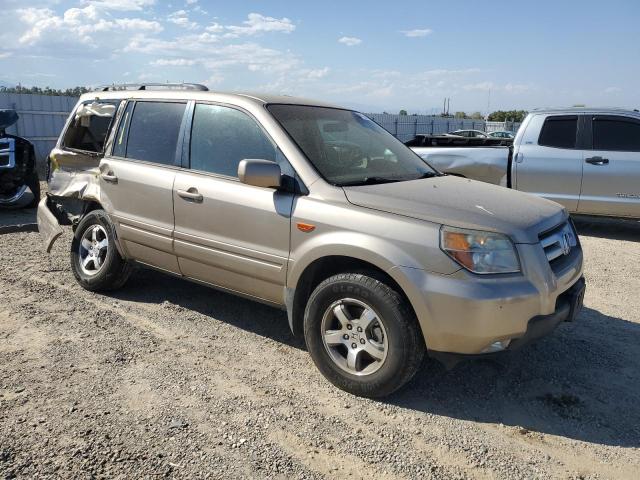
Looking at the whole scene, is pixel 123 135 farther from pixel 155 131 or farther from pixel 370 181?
pixel 370 181

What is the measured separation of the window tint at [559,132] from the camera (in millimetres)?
8430

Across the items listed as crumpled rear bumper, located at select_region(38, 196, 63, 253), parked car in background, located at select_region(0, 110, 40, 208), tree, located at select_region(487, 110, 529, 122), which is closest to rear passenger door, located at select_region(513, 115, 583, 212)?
crumpled rear bumper, located at select_region(38, 196, 63, 253)

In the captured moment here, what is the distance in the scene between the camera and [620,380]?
3873 mm

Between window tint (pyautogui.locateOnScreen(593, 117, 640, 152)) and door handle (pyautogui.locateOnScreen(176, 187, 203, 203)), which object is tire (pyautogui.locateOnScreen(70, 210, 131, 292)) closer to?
door handle (pyautogui.locateOnScreen(176, 187, 203, 203))

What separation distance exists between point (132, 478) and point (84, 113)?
387 cm

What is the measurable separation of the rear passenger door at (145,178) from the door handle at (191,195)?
15 cm

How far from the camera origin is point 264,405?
3455 mm

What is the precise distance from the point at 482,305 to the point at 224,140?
227 cm

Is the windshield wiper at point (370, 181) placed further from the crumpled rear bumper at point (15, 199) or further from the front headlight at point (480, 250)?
the crumpled rear bumper at point (15, 199)

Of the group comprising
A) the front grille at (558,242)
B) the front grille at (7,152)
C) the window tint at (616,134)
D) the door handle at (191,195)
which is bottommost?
the front grille at (558,242)

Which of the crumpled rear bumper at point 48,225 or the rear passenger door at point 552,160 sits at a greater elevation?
the rear passenger door at point 552,160

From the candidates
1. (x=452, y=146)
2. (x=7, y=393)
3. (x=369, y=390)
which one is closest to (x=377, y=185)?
(x=369, y=390)

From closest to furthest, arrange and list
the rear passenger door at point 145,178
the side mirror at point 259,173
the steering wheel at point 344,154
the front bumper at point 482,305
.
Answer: the front bumper at point 482,305
the side mirror at point 259,173
the steering wheel at point 344,154
the rear passenger door at point 145,178

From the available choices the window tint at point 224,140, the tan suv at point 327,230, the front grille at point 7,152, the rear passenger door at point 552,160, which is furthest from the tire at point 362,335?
the front grille at point 7,152
